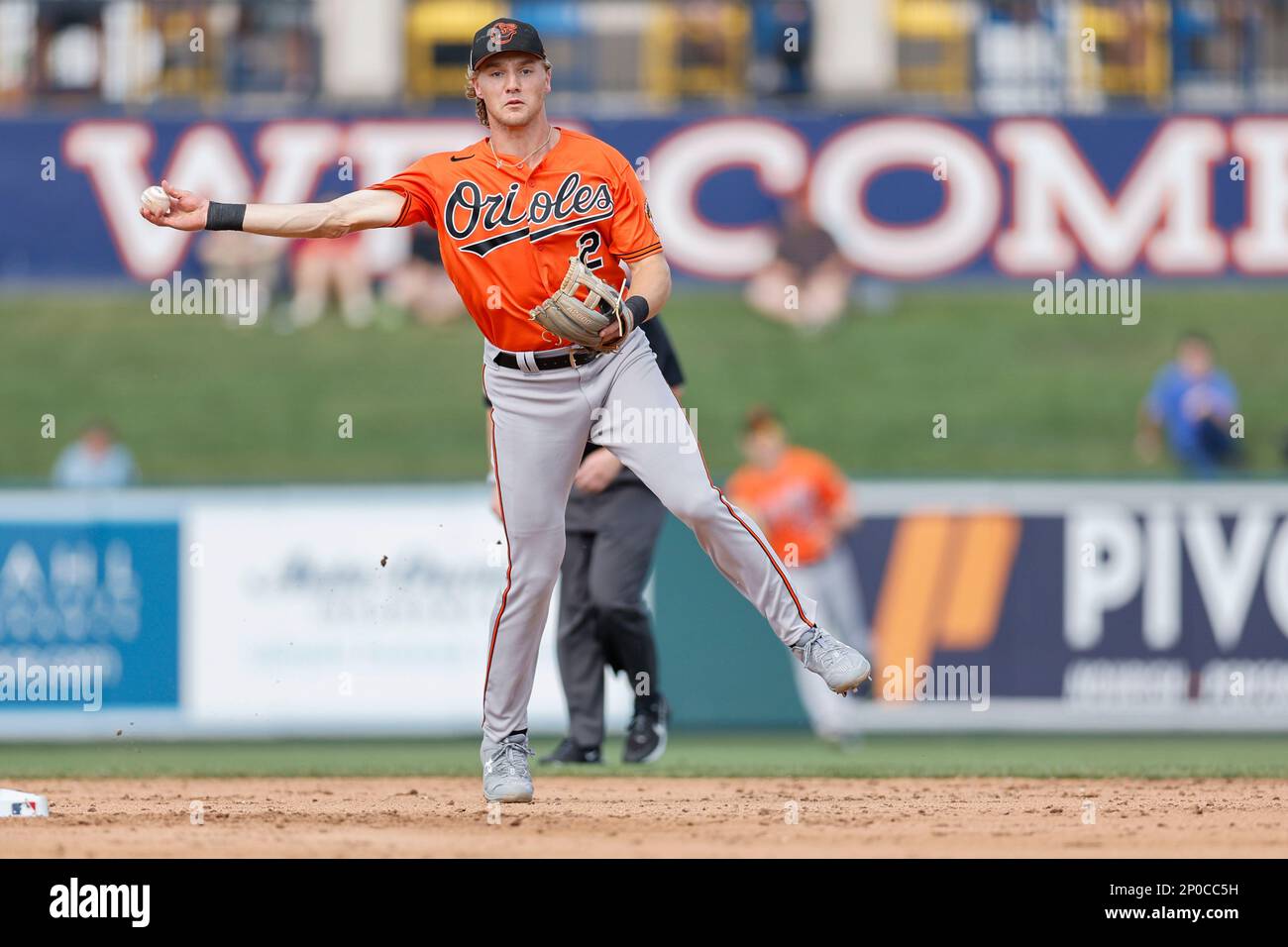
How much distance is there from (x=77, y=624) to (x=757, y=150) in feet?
26.9

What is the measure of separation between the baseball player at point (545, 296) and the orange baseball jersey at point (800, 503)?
5546 millimetres

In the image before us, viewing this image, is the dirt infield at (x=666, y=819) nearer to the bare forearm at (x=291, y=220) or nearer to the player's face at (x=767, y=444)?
the bare forearm at (x=291, y=220)

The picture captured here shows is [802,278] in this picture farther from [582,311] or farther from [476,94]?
[582,311]

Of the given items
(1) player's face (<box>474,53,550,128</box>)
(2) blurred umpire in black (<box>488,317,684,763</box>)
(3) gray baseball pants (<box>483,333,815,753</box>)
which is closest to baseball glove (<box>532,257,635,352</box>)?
(3) gray baseball pants (<box>483,333,815,753</box>)

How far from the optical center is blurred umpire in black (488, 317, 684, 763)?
30.2ft

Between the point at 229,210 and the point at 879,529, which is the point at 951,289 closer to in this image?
the point at 879,529

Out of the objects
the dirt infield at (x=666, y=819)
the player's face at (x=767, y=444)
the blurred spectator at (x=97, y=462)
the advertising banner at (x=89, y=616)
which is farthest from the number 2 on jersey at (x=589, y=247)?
the blurred spectator at (x=97, y=462)

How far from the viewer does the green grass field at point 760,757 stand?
9.54 m

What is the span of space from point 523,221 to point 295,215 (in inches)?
30.7

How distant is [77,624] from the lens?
1277 centimetres

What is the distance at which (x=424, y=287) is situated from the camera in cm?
1997

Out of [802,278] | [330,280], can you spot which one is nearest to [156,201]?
[802,278]

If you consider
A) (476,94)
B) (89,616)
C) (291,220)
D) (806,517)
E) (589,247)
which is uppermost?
(476,94)

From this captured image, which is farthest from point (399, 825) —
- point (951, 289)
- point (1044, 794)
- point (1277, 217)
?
point (951, 289)
